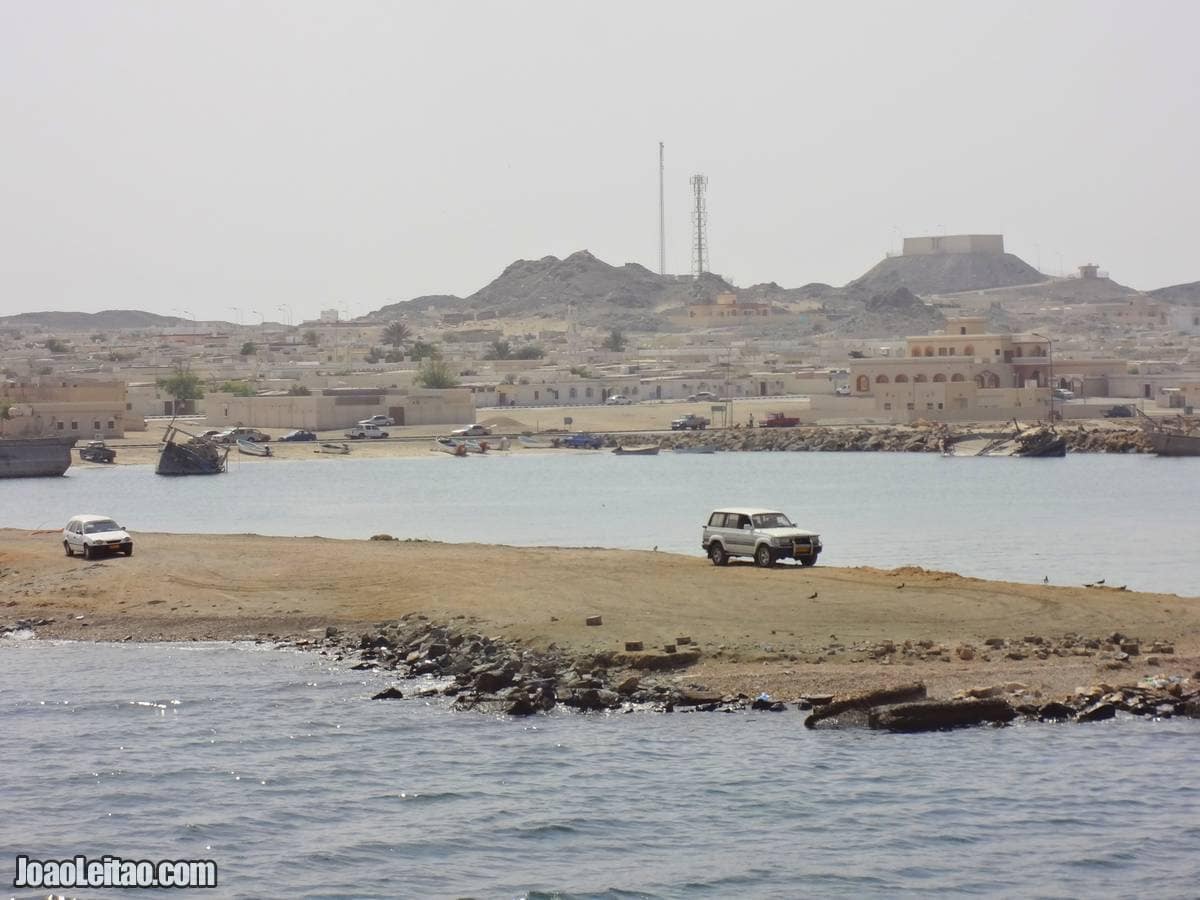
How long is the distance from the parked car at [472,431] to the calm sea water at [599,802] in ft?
272

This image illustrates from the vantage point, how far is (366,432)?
104 meters

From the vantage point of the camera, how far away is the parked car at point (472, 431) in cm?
10600

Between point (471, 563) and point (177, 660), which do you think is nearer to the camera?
point (177, 660)

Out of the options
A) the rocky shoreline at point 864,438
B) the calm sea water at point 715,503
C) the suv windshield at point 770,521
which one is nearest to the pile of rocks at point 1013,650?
the suv windshield at point 770,521

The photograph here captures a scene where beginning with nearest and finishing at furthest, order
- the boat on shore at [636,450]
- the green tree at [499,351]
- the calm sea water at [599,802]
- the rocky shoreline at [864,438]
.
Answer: the calm sea water at [599,802] < the rocky shoreline at [864,438] < the boat on shore at [636,450] < the green tree at [499,351]

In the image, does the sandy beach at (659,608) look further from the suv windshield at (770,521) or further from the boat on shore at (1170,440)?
the boat on shore at (1170,440)

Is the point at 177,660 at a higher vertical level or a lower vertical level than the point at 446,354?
lower

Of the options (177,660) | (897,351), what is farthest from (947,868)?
(897,351)

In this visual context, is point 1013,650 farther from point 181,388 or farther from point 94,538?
point 181,388

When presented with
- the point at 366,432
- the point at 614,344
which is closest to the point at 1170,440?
the point at 366,432

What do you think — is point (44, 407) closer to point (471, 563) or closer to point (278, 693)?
point (471, 563)

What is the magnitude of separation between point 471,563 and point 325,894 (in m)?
17.0

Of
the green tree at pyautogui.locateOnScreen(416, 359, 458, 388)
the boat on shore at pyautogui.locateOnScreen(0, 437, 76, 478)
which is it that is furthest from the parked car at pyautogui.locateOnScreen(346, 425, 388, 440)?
the green tree at pyautogui.locateOnScreen(416, 359, 458, 388)

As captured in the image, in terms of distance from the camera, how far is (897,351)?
16138cm
